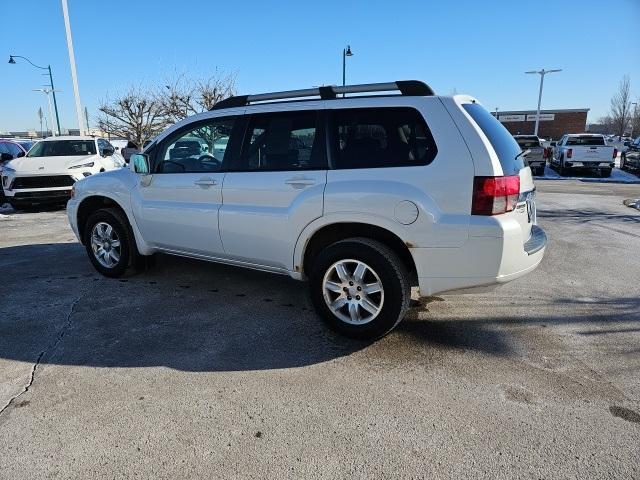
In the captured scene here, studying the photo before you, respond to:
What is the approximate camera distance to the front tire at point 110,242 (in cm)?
501

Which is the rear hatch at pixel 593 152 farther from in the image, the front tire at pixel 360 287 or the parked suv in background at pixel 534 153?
the front tire at pixel 360 287

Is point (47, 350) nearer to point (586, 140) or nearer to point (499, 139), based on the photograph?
point (499, 139)

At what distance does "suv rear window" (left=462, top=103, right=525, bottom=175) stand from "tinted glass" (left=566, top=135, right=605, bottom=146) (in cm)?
2008

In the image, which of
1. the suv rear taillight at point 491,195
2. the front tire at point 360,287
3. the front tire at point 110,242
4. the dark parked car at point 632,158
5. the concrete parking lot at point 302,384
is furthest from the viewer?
the dark parked car at point 632,158

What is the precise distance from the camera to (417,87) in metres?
3.43

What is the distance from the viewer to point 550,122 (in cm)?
6219

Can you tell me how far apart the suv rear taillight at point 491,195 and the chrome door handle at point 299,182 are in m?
1.24

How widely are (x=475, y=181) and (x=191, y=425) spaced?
7.74 feet

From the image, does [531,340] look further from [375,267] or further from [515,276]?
[375,267]

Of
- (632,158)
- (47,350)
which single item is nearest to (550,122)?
(632,158)

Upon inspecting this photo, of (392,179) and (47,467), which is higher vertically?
(392,179)

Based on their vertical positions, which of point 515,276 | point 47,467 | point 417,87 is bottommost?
point 47,467

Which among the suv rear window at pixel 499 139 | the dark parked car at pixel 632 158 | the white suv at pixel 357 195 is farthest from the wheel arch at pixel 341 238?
the dark parked car at pixel 632 158

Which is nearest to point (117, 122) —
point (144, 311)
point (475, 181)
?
point (144, 311)
